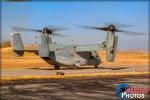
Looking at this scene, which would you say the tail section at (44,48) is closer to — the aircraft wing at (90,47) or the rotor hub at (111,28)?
the aircraft wing at (90,47)

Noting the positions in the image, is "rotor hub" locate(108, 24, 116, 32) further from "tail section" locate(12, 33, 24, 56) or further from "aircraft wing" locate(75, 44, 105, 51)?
"tail section" locate(12, 33, 24, 56)

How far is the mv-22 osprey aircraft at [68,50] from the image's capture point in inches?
1989

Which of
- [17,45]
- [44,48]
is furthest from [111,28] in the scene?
[17,45]

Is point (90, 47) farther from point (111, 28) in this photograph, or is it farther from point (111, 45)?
point (111, 28)

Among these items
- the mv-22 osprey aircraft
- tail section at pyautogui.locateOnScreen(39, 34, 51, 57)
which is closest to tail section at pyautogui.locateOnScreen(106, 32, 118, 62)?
the mv-22 osprey aircraft

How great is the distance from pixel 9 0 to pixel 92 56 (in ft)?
105

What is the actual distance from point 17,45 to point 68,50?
25.7ft

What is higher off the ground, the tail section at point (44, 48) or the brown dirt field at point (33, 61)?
the tail section at point (44, 48)

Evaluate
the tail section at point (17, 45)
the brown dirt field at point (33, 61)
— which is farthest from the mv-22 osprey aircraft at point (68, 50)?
the brown dirt field at point (33, 61)

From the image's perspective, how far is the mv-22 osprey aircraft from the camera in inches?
1989

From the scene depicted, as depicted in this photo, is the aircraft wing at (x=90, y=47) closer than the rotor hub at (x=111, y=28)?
Yes

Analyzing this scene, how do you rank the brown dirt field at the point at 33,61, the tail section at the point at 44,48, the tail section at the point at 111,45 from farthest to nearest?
the brown dirt field at the point at 33,61 → the tail section at the point at 44,48 → the tail section at the point at 111,45

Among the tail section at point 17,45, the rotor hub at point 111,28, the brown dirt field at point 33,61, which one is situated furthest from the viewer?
the brown dirt field at point 33,61

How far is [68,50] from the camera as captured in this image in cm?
5341
